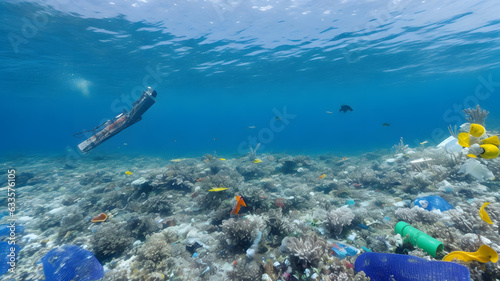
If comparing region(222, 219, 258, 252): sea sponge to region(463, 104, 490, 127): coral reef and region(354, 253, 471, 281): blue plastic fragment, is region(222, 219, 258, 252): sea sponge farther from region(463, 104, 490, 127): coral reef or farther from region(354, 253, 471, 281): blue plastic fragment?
region(463, 104, 490, 127): coral reef

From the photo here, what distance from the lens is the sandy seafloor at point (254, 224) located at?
3.75 m

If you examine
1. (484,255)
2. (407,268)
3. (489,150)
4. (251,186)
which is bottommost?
(251,186)

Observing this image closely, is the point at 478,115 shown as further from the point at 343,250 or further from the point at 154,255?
the point at 154,255

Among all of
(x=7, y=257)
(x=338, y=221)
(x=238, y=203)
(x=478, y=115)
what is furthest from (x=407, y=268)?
(x=478, y=115)

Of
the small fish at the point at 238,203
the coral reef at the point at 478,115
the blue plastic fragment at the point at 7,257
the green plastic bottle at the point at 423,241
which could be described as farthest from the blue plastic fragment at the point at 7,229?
the coral reef at the point at 478,115

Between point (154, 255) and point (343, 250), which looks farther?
point (154, 255)

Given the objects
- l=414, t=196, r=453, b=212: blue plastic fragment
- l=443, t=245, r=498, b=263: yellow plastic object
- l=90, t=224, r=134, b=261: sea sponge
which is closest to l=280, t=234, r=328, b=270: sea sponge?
l=443, t=245, r=498, b=263: yellow plastic object

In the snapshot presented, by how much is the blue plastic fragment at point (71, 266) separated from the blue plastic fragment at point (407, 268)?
214 inches

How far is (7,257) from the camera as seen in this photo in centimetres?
505

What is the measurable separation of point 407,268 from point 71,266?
6.38 m

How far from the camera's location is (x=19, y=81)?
30.1 m

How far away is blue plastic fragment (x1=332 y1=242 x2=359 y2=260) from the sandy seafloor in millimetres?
115

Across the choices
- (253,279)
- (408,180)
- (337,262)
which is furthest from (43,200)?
(408,180)

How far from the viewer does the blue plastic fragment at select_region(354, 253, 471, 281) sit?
2342mm
